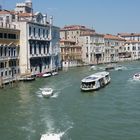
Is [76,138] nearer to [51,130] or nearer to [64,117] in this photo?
[51,130]

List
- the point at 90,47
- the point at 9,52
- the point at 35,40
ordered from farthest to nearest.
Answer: the point at 90,47 < the point at 35,40 < the point at 9,52

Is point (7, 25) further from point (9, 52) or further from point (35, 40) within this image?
point (35, 40)

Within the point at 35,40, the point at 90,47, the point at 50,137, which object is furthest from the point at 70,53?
the point at 50,137

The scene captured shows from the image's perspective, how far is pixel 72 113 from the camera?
15.8 metres

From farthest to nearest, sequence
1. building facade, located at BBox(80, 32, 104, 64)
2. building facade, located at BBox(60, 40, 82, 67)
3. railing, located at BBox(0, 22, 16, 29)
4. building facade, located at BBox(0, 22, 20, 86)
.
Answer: building facade, located at BBox(80, 32, 104, 64) < building facade, located at BBox(60, 40, 82, 67) < railing, located at BBox(0, 22, 16, 29) < building facade, located at BBox(0, 22, 20, 86)

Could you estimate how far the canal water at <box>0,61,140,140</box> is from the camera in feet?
42.2

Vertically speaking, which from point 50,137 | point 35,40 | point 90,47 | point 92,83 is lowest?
point 50,137

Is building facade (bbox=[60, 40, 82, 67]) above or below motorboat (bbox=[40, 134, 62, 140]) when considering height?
above

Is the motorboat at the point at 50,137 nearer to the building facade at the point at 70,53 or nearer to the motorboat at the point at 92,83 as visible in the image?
the motorboat at the point at 92,83

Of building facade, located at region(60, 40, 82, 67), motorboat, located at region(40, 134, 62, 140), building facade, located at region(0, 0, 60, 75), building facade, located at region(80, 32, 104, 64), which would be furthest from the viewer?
building facade, located at region(80, 32, 104, 64)

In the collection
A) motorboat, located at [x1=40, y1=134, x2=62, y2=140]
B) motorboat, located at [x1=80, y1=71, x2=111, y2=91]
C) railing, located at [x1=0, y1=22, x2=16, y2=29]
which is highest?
railing, located at [x1=0, y1=22, x2=16, y2=29]

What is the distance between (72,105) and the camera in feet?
57.6

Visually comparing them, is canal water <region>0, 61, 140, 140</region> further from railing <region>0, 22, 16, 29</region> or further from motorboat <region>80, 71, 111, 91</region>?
railing <region>0, 22, 16, 29</region>

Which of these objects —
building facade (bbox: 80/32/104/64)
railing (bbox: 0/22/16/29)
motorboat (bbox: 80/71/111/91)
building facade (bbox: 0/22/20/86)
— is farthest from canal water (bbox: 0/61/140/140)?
building facade (bbox: 80/32/104/64)
